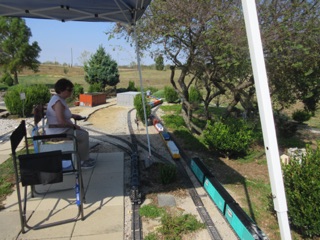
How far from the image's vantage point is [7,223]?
3424mm

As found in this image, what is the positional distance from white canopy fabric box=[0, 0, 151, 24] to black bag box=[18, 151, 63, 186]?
114 inches

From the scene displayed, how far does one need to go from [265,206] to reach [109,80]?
61.7 ft

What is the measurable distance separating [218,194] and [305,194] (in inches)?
44.0

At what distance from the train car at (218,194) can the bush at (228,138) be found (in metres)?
2.09

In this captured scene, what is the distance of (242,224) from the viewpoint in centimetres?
317

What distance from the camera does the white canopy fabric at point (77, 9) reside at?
482cm

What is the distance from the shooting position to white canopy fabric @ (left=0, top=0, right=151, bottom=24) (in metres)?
A: 4.82

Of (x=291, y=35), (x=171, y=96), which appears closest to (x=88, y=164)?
(x=291, y=35)

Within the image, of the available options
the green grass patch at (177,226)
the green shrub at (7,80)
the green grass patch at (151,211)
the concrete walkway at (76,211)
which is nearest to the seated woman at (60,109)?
the concrete walkway at (76,211)

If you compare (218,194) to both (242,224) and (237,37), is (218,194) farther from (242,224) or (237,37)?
(237,37)

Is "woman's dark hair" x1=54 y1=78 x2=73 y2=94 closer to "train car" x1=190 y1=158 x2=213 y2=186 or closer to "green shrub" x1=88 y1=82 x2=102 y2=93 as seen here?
"train car" x1=190 y1=158 x2=213 y2=186

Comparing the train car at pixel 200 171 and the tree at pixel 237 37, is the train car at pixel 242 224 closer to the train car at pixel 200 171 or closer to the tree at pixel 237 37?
the train car at pixel 200 171

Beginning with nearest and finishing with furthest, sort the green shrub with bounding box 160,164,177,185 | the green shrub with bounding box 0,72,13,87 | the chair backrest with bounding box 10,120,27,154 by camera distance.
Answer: the chair backrest with bounding box 10,120,27,154 → the green shrub with bounding box 160,164,177,185 → the green shrub with bounding box 0,72,13,87

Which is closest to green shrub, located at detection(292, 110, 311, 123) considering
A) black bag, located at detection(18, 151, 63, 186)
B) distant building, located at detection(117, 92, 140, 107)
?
distant building, located at detection(117, 92, 140, 107)
